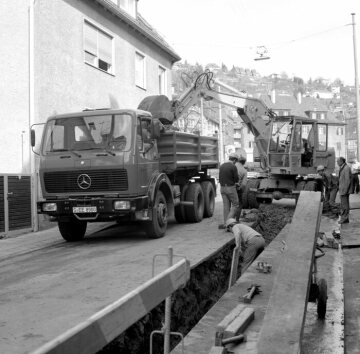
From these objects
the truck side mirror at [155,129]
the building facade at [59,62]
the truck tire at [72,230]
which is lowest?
the truck tire at [72,230]

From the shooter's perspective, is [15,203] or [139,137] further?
[15,203]

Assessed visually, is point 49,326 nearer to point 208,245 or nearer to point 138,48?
point 208,245

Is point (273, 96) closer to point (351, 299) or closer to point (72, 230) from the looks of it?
point (72, 230)

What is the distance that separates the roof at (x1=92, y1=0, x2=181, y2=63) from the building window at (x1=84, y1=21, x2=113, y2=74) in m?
0.83

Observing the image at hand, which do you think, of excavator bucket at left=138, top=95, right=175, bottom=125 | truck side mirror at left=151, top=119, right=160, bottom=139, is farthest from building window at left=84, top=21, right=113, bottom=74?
truck side mirror at left=151, top=119, right=160, bottom=139

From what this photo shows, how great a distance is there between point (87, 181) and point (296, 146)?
29.2 ft

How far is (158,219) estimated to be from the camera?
1041 centimetres

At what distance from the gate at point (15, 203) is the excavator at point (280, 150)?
663 cm

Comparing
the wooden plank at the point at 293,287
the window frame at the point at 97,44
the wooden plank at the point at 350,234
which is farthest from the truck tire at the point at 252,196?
the wooden plank at the point at 293,287

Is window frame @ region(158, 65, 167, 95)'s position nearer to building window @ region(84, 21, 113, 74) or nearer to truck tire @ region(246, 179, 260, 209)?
building window @ region(84, 21, 113, 74)

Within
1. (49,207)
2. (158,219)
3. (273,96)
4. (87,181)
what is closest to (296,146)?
(158,219)

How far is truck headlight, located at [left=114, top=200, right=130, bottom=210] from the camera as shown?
30.9 ft

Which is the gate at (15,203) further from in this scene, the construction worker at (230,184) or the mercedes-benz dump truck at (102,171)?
the construction worker at (230,184)

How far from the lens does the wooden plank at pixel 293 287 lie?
3527 millimetres
